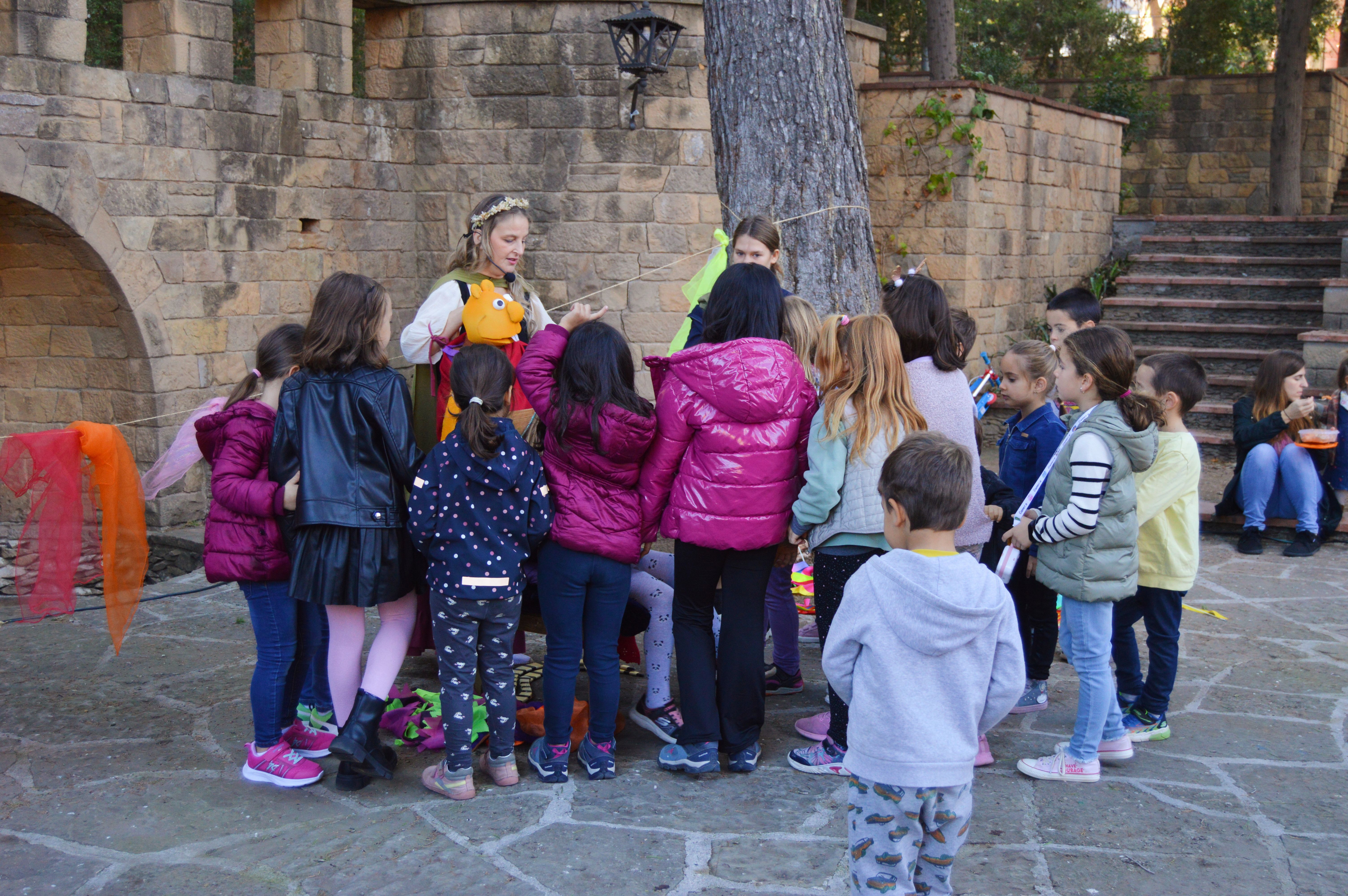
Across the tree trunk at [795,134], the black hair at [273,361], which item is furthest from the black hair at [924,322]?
the tree trunk at [795,134]

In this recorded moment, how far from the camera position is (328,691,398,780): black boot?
3.32 metres

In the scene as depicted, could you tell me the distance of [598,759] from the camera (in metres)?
3.53

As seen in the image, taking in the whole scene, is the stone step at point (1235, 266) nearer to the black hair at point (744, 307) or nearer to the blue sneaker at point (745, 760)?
the black hair at point (744, 307)

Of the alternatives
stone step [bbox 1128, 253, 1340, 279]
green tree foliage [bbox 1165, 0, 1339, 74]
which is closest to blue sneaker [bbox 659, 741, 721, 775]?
stone step [bbox 1128, 253, 1340, 279]

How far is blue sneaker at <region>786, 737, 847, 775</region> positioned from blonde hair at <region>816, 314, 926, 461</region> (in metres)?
0.90

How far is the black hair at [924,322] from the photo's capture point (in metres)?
3.57

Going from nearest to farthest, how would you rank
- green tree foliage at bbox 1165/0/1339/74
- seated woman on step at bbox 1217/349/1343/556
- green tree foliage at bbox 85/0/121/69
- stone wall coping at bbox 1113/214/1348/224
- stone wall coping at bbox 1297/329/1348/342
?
seated woman on step at bbox 1217/349/1343/556 < stone wall coping at bbox 1297/329/1348/342 < stone wall coping at bbox 1113/214/1348/224 < green tree foliage at bbox 85/0/121/69 < green tree foliage at bbox 1165/0/1339/74

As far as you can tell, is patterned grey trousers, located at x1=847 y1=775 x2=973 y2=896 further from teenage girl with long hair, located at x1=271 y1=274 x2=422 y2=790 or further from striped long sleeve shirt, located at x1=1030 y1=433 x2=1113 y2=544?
teenage girl with long hair, located at x1=271 y1=274 x2=422 y2=790

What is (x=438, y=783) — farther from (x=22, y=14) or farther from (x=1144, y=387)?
(x=22, y=14)

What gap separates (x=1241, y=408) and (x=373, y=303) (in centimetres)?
545

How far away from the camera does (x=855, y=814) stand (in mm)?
2510

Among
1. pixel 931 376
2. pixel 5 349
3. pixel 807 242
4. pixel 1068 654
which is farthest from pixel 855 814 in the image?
pixel 5 349

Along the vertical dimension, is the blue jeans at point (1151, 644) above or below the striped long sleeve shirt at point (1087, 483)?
below

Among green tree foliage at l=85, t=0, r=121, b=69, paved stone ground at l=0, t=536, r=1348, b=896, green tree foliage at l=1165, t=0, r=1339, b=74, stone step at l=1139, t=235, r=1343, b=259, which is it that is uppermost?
green tree foliage at l=1165, t=0, r=1339, b=74
